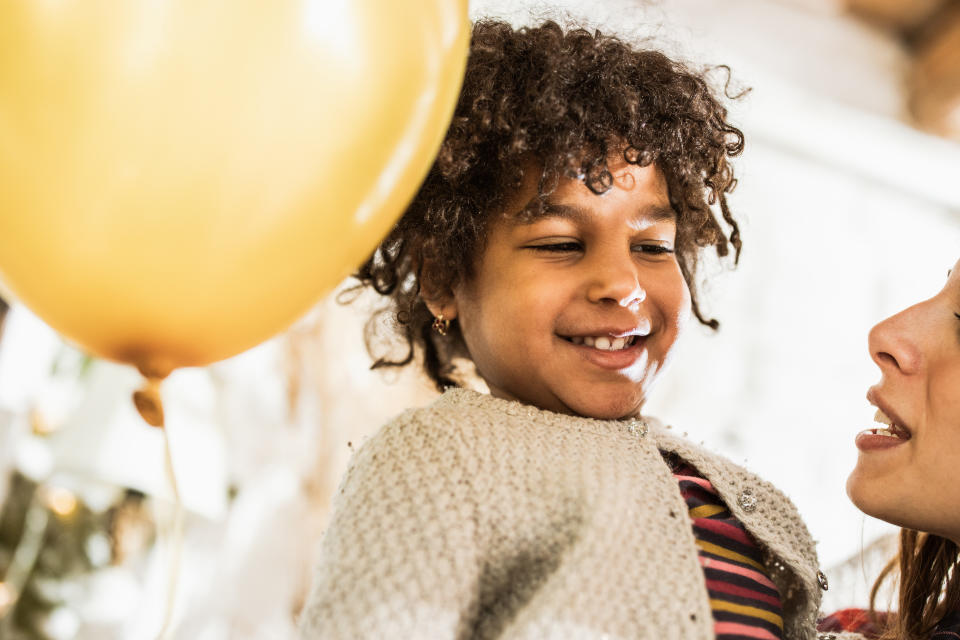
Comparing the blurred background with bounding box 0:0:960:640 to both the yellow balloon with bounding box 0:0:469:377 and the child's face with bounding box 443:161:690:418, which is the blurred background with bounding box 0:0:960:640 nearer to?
the child's face with bounding box 443:161:690:418

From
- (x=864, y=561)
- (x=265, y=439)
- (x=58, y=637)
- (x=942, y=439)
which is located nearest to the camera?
(x=942, y=439)

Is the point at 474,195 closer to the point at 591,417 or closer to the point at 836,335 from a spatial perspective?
the point at 591,417

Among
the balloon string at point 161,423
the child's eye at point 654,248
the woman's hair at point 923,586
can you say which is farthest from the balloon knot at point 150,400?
the woman's hair at point 923,586

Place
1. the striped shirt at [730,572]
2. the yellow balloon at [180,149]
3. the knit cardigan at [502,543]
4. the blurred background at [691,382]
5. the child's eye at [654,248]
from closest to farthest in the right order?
the yellow balloon at [180,149]
the knit cardigan at [502,543]
the striped shirt at [730,572]
the child's eye at [654,248]
the blurred background at [691,382]

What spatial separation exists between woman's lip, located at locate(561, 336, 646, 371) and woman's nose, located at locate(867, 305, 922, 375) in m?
0.26

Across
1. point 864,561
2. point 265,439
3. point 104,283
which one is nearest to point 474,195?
point 104,283

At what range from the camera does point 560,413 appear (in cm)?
101

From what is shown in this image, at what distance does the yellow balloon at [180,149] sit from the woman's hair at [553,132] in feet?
1.49

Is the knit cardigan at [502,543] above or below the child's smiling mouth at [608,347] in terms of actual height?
below

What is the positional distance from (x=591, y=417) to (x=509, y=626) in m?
0.35

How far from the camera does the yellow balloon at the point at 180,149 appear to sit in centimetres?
54

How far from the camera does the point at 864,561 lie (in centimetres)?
127

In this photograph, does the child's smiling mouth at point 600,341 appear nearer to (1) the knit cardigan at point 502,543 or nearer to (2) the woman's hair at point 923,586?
(1) the knit cardigan at point 502,543

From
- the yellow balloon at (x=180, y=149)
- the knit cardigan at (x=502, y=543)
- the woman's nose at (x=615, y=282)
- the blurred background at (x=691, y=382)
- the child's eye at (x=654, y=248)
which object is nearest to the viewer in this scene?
the yellow balloon at (x=180, y=149)
